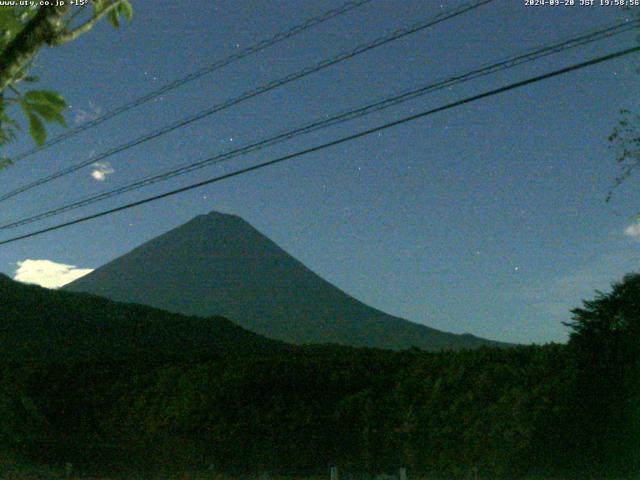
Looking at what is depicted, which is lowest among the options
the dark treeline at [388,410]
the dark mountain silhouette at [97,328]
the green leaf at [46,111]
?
the dark treeline at [388,410]

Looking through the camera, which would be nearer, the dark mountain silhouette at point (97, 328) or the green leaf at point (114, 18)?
the green leaf at point (114, 18)

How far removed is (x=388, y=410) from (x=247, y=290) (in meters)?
149

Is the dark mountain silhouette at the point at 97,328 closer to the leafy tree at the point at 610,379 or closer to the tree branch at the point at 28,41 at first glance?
the leafy tree at the point at 610,379

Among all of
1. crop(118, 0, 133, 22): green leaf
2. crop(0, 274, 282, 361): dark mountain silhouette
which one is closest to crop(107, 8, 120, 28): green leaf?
crop(118, 0, 133, 22): green leaf

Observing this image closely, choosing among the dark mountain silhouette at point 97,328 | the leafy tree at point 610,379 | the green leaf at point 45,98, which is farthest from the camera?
the dark mountain silhouette at point 97,328

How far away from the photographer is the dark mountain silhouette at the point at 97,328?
1216 inches

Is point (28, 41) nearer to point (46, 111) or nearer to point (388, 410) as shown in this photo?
point (46, 111)

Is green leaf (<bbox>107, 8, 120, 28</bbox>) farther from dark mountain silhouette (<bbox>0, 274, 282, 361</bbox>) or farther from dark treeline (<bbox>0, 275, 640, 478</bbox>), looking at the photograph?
dark mountain silhouette (<bbox>0, 274, 282, 361</bbox>)

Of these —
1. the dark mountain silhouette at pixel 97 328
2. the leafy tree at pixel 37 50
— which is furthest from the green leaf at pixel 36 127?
the dark mountain silhouette at pixel 97 328

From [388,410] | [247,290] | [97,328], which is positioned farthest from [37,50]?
[247,290]

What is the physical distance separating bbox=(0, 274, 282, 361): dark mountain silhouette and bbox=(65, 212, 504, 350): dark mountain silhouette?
257ft

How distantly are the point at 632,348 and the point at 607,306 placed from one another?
87 centimetres

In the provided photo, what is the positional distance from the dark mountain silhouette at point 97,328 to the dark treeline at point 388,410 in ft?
46.4

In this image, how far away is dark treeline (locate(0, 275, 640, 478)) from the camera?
10.9 metres
